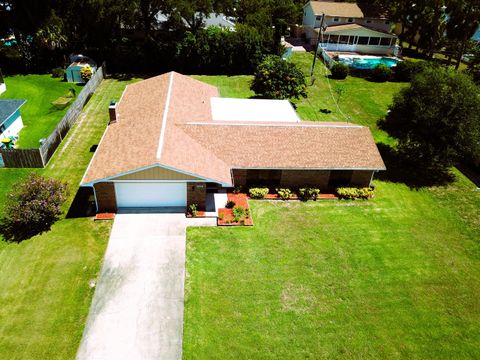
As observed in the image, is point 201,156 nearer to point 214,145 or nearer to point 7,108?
point 214,145

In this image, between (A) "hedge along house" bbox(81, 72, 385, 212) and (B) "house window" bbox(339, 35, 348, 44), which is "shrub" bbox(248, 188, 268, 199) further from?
(B) "house window" bbox(339, 35, 348, 44)

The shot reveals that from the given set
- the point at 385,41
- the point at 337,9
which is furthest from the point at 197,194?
the point at 337,9

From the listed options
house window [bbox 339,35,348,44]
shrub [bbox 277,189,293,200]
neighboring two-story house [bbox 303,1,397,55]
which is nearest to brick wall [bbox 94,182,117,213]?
shrub [bbox 277,189,293,200]

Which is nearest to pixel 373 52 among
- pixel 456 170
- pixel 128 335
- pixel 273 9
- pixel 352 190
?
pixel 273 9

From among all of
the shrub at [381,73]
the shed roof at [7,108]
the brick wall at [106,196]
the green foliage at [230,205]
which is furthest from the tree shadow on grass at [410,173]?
the shed roof at [7,108]

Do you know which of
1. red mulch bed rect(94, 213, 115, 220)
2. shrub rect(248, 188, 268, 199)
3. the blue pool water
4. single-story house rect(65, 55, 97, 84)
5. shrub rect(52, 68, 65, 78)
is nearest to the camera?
red mulch bed rect(94, 213, 115, 220)

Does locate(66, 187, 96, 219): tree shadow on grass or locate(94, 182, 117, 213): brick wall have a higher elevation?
locate(94, 182, 117, 213): brick wall
